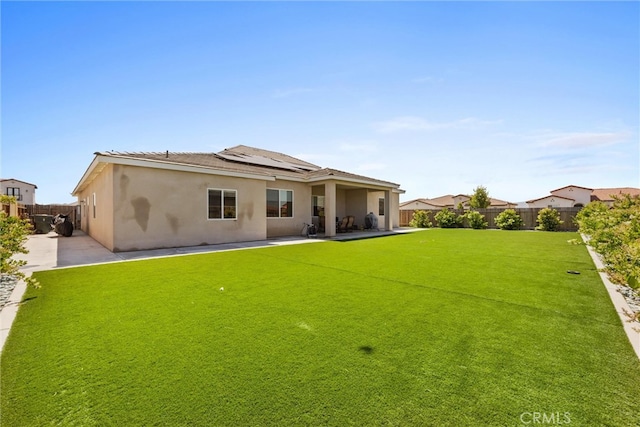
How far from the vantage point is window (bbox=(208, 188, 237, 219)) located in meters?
12.1

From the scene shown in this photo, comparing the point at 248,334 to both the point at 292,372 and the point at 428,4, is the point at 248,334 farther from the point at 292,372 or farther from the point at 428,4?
the point at 428,4

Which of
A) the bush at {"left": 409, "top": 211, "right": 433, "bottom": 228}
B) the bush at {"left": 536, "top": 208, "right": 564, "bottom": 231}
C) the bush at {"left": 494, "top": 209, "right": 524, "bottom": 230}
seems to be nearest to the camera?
the bush at {"left": 536, "top": 208, "right": 564, "bottom": 231}

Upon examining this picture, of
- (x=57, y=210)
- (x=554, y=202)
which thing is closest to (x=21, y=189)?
(x=57, y=210)

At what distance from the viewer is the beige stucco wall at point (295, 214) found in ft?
48.8

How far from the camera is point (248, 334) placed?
11.4ft

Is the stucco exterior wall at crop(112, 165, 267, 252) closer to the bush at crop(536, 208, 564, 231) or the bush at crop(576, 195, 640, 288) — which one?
the bush at crop(576, 195, 640, 288)

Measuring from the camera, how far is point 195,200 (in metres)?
11.5

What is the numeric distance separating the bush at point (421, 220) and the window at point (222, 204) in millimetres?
17989

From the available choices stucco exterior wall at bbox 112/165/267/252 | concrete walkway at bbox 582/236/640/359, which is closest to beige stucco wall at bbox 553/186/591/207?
concrete walkway at bbox 582/236/640/359

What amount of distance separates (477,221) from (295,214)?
15999 mm

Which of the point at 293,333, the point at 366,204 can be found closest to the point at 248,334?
the point at 293,333

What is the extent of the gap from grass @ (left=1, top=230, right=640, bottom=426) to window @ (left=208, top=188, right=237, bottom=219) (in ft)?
21.1

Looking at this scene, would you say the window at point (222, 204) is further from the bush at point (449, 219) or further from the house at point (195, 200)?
the bush at point (449, 219)

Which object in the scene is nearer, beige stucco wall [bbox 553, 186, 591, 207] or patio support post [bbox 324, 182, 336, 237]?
patio support post [bbox 324, 182, 336, 237]
